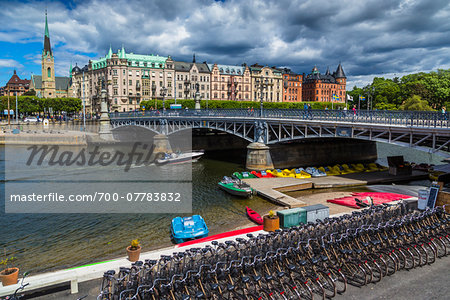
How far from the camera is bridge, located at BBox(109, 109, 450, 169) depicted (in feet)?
86.6

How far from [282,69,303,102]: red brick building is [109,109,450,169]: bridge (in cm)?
9381

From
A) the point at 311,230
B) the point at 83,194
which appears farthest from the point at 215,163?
the point at 311,230

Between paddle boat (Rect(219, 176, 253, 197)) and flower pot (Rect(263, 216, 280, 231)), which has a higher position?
flower pot (Rect(263, 216, 280, 231))

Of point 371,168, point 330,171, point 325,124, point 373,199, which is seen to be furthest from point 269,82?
point 373,199

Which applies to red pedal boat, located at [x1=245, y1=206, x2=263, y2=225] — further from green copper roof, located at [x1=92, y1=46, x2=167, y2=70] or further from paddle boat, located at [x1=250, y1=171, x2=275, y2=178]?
green copper roof, located at [x1=92, y1=46, x2=167, y2=70]

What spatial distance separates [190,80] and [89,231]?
114 meters

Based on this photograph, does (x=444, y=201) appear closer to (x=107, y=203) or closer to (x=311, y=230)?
(x=311, y=230)

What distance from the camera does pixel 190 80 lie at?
430ft

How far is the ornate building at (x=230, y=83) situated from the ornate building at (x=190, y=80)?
2916mm

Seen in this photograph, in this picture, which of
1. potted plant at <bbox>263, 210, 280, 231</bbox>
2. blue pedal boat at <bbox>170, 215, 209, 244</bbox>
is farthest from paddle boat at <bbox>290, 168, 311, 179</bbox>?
potted plant at <bbox>263, 210, 280, 231</bbox>

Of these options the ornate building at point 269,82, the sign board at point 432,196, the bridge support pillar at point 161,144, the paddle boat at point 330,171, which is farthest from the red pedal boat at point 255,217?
the ornate building at point 269,82

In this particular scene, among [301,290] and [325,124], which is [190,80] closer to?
[325,124]

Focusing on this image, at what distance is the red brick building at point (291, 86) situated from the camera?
15012 cm

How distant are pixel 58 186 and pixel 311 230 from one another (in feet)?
104
